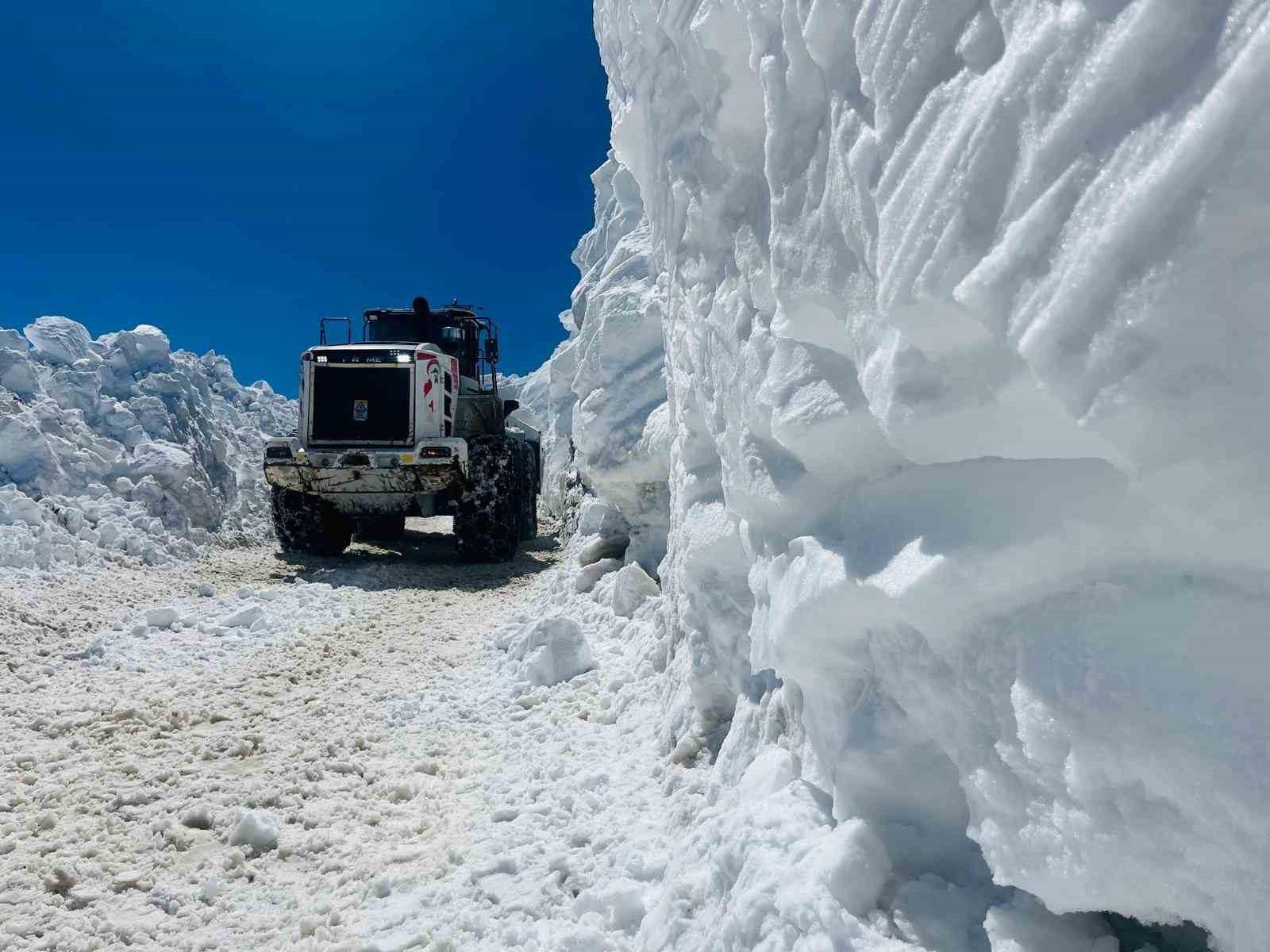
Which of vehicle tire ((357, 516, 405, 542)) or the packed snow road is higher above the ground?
vehicle tire ((357, 516, 405, 542))

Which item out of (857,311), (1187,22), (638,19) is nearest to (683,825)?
(857,311)

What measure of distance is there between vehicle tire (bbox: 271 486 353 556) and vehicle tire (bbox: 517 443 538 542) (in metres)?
2.38

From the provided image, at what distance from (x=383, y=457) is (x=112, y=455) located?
187 inches

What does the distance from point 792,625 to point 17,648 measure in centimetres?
528

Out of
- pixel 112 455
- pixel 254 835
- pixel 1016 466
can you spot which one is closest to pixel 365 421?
pixel 112 455

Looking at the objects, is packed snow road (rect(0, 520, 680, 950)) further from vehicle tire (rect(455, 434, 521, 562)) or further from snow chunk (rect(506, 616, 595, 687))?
vehicle tire (rect(455, 434, 521, 562))

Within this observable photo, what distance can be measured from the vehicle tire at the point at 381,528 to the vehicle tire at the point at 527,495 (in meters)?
1.94

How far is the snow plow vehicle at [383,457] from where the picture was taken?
339 inches

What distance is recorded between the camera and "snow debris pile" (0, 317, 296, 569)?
313 inches

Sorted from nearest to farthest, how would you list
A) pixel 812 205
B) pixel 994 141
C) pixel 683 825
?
1. pixel 994 141
2. pixel 812 205
3. pixel 683 825

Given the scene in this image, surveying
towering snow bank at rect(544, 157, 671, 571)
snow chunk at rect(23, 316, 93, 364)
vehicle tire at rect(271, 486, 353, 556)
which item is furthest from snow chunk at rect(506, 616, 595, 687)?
snow chunk at rect(23, 316, 93, 364)

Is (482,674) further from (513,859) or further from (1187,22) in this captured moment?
(1187,22)

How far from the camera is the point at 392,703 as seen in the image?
416cm

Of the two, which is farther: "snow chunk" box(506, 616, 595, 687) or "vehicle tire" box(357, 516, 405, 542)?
"vehicle tire" box(357, 516, 405, 542)
